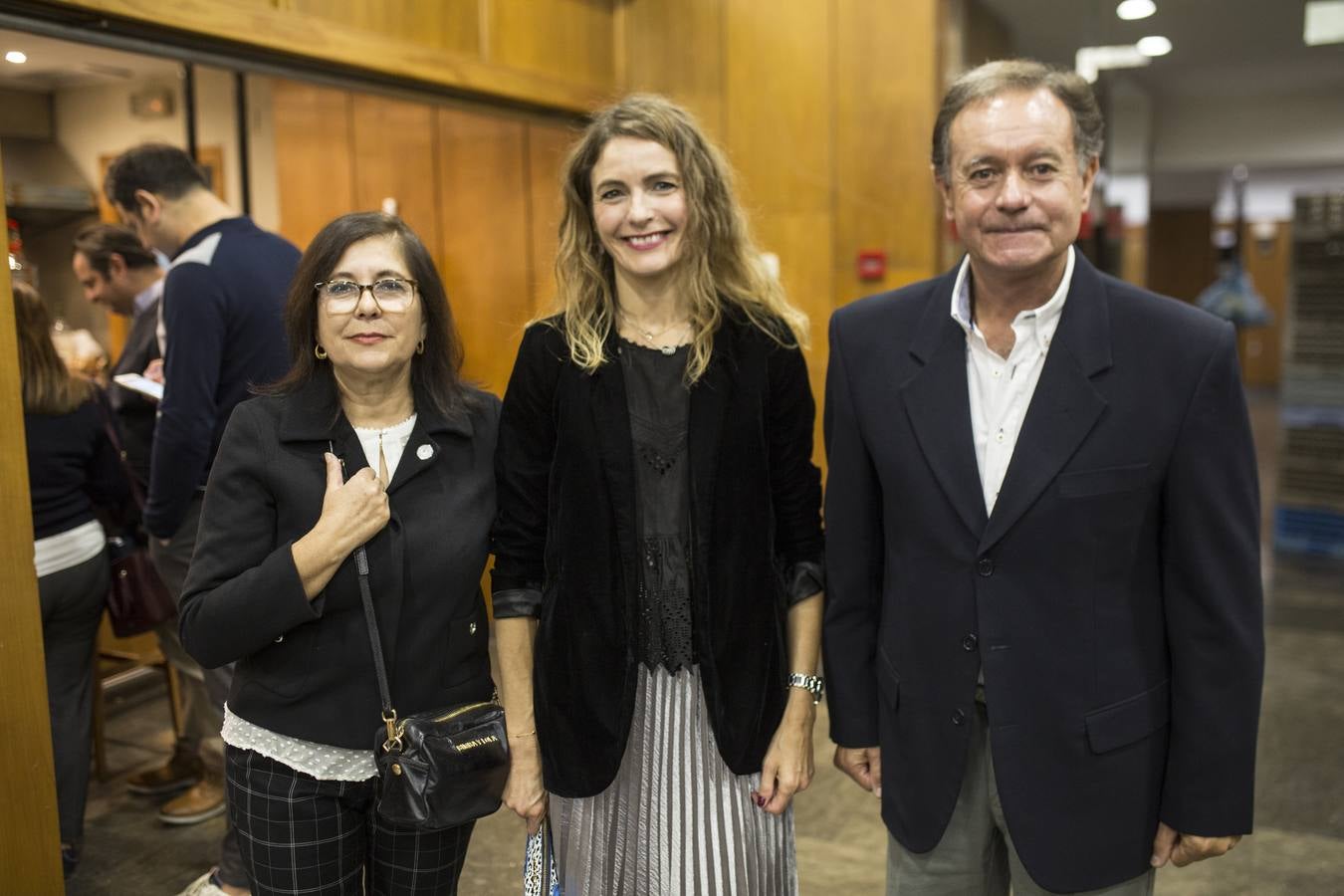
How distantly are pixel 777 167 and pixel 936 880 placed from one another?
176 inches

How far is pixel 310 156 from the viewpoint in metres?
5.48

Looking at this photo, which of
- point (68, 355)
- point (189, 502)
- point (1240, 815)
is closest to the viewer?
point (1240, 815)

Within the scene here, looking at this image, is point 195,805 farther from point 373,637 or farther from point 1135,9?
point 1135,9

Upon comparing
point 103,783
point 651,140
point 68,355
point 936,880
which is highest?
point 651,140

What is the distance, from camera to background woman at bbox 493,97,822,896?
73.9 inches

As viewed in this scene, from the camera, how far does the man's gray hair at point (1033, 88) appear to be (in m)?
1.65

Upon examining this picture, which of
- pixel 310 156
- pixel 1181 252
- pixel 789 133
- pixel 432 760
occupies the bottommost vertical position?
pixel 432 760

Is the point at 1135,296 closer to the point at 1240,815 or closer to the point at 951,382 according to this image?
the point at 951,382

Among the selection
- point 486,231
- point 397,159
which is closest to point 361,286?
point 486,231

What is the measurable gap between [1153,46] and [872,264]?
5.16 ft

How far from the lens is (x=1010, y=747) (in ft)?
5.59

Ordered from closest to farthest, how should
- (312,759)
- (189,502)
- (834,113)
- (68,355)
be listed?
(312,759) → (189,502) → (68,355) → (834,113)

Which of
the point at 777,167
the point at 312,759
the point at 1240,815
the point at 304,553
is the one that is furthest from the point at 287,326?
the point at 777,167

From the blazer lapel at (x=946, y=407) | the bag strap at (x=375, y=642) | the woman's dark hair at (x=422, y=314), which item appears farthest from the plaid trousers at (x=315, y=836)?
the blazer lapel at (x=946, y=407)
